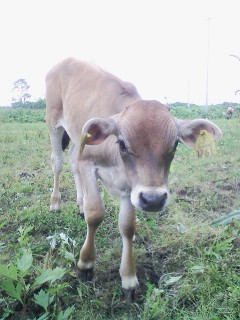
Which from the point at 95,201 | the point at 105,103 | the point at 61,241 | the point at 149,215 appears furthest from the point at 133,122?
the point at 149,215

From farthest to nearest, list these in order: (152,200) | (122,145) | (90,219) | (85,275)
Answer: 1. (90,219)
2. (85,275)
3. (122,145)
4. (152,200)

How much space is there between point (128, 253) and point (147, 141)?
0.96 m

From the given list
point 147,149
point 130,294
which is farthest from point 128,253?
point 147,149

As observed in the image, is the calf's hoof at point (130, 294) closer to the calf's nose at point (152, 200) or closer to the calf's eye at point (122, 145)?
the calf's nose at point (152, 200)

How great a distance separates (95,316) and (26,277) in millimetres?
533

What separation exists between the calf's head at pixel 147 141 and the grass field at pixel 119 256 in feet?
1.37

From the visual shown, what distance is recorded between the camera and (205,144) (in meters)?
3.12

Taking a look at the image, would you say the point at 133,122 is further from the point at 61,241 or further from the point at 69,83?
the point at 69,83

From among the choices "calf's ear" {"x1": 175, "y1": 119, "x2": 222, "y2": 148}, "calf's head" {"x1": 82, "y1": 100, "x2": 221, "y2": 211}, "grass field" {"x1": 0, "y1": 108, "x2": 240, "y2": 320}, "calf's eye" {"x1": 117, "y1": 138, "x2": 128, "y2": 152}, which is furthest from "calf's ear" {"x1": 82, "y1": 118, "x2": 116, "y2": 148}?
"grass field" {"x1": 0, "y1": 108, "x2": 240, "y2": 320}

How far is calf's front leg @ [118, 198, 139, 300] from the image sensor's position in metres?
3.15

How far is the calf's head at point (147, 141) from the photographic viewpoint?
2734 millimetres

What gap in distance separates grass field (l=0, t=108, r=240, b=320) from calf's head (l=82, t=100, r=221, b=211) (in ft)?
1.37

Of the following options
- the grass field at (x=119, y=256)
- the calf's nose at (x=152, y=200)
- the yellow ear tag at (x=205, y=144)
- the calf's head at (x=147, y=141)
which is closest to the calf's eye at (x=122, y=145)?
the calf's head at (x=147, y=141)

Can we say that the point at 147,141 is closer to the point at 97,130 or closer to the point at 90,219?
the point at 97,130
